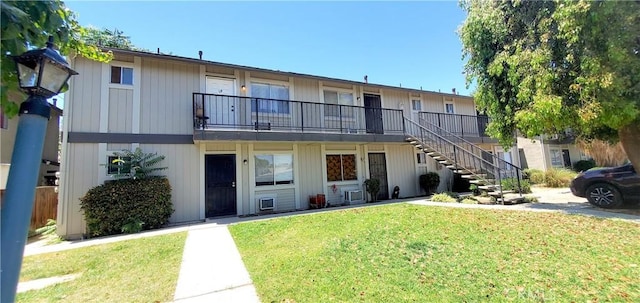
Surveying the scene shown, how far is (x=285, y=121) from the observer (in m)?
11.3

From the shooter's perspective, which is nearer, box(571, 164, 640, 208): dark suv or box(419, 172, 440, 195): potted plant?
box(571, 164, 640, 208): dark suv

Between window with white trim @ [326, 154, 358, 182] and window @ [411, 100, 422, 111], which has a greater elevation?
window @ [411, 100, 422, 111]

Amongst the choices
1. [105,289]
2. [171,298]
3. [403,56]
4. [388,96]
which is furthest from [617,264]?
[403,56]

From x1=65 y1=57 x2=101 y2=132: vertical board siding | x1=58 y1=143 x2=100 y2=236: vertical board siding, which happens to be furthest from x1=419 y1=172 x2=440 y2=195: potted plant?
x1=65 y1=57 x2=101 y2=132: vertical board siding

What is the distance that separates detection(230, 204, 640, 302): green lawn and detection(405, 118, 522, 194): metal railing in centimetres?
391

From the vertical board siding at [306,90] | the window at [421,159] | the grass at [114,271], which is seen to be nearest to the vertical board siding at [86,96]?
the grass at [114,271]

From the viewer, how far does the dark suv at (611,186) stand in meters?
8.01

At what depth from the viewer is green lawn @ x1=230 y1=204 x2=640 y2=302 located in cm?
350

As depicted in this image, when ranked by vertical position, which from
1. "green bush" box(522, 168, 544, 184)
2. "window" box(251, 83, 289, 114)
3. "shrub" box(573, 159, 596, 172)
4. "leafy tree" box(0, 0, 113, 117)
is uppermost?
"window" box(251, 83, 289, 114)

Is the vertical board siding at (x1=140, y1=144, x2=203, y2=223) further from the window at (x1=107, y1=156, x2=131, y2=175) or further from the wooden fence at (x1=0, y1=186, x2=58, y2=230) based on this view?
the wooden fence at (x1=0, y1=186, x2=58, y2=230)

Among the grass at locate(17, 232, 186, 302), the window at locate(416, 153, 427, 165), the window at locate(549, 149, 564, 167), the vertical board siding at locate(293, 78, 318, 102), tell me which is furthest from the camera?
the window at locate(549, 149, 564, 167)

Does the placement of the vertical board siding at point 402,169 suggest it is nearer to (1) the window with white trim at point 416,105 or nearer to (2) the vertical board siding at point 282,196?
(1) the window with white trim at point 416,105

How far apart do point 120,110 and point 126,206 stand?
3.19 meters

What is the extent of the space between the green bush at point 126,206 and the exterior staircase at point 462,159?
10347 millimetres
